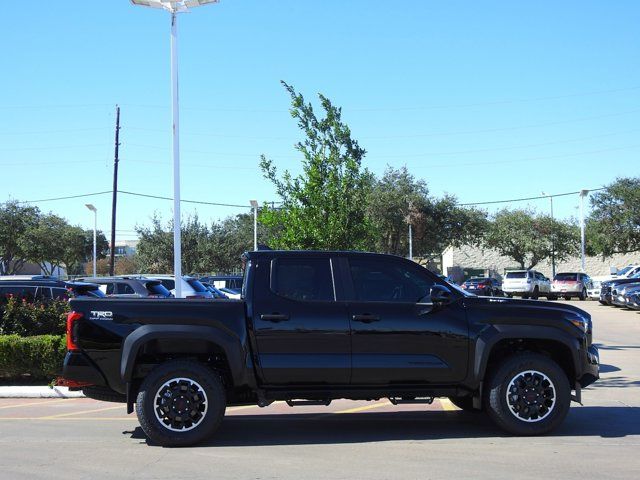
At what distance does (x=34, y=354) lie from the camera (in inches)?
456

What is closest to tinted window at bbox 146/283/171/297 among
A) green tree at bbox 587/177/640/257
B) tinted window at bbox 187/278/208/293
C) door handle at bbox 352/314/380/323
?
tinted window at bbox 187/278/208/293

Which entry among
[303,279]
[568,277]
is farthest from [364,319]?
[568,277]

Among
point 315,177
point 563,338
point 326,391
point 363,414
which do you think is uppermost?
point 315,177

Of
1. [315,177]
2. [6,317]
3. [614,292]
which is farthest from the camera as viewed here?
[614,292]

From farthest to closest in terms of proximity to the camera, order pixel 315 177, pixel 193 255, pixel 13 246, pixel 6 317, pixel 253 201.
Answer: pixel 13 246 < pixel 193 255 < pixel 253 201 < pixel 315 177 < pixel 6 317

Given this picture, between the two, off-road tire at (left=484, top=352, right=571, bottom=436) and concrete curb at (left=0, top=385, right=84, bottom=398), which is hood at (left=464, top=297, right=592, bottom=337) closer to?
off-road tire at (left=484, top=352, right=571, bottom=436)

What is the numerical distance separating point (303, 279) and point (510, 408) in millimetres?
2578

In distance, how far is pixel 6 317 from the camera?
13.2 m

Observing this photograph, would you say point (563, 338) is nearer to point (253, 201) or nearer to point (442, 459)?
point (442, 459)

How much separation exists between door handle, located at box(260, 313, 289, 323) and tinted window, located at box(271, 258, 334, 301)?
0.85 feet

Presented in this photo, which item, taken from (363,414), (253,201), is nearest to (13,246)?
(253,201)

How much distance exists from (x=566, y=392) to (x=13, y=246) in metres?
54.8

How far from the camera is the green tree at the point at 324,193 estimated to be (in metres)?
15.8

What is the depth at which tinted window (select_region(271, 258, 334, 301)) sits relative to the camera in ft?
24.8
